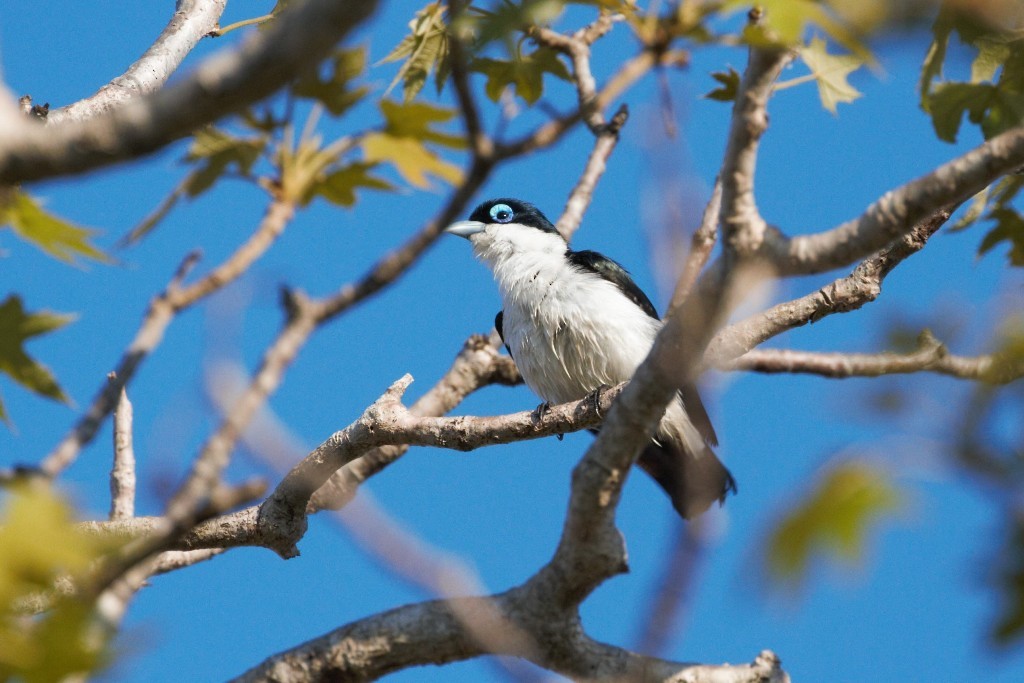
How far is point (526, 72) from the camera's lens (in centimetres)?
543

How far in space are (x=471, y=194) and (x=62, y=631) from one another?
1.13m

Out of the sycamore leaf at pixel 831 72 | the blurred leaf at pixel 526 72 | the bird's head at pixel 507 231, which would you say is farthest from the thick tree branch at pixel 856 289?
the bird's head at pixel 507 231

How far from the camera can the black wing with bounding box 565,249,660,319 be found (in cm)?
766

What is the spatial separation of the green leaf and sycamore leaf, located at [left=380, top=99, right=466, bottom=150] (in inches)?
37.4

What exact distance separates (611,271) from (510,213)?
1.42m

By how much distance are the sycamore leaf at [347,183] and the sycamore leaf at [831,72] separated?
2254mm

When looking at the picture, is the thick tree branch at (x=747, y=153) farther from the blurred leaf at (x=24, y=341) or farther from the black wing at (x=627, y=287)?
the black wing at (x=627, y=287)

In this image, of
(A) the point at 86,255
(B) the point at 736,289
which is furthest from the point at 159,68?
(B) the point at 736,289

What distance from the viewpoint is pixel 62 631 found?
202cm

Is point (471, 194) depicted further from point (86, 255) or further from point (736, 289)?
point (86, 255)

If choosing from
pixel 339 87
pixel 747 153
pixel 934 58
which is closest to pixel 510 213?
pixel 934 58

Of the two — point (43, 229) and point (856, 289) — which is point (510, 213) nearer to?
point (856, 289)

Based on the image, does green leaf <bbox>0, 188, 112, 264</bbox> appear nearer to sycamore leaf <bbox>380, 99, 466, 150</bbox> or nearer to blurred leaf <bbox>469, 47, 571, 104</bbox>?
sycamore leaf <bbox>380, 99, 466, 150</bbox>

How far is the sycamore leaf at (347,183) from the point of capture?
338cm
